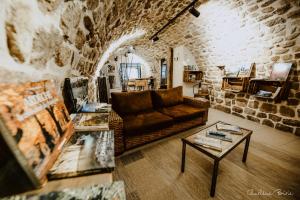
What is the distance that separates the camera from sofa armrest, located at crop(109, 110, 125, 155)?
6.18ft

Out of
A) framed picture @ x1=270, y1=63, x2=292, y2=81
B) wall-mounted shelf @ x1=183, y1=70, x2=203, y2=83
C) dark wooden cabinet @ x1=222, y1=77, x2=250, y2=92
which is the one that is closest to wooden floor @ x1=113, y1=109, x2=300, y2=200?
framed picture @ x1=270, y1=63, x2=292, y2=81

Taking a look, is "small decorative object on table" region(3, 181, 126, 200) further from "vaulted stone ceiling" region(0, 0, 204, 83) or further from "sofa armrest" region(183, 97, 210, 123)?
"sofa armrest" region(183, 97, 210, 123)

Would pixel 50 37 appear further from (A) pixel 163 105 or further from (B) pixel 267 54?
(B) pixel 267 54

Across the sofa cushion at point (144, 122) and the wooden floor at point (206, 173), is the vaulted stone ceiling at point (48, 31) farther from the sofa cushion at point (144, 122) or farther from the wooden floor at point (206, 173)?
the wooden floor at point (206, 173)

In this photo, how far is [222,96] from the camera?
14.1ft

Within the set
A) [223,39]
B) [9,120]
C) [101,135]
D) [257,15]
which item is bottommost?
[101,135]

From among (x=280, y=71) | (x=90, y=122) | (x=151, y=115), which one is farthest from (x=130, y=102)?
(x=280, y=71)

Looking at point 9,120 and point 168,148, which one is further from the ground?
point 9,120

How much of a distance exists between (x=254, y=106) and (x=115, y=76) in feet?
27.5

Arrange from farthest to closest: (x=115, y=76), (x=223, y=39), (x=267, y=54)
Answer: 1. (x=115, y=76)
2. (x=223, y=39)
3. (x=267, y=54)

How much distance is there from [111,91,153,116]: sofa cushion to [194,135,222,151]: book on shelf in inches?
52.2

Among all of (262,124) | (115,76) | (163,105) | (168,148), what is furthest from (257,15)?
(115,76)

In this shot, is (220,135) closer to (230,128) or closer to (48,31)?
(230,128)

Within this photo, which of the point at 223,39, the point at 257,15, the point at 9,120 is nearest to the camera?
the point at 9,120
